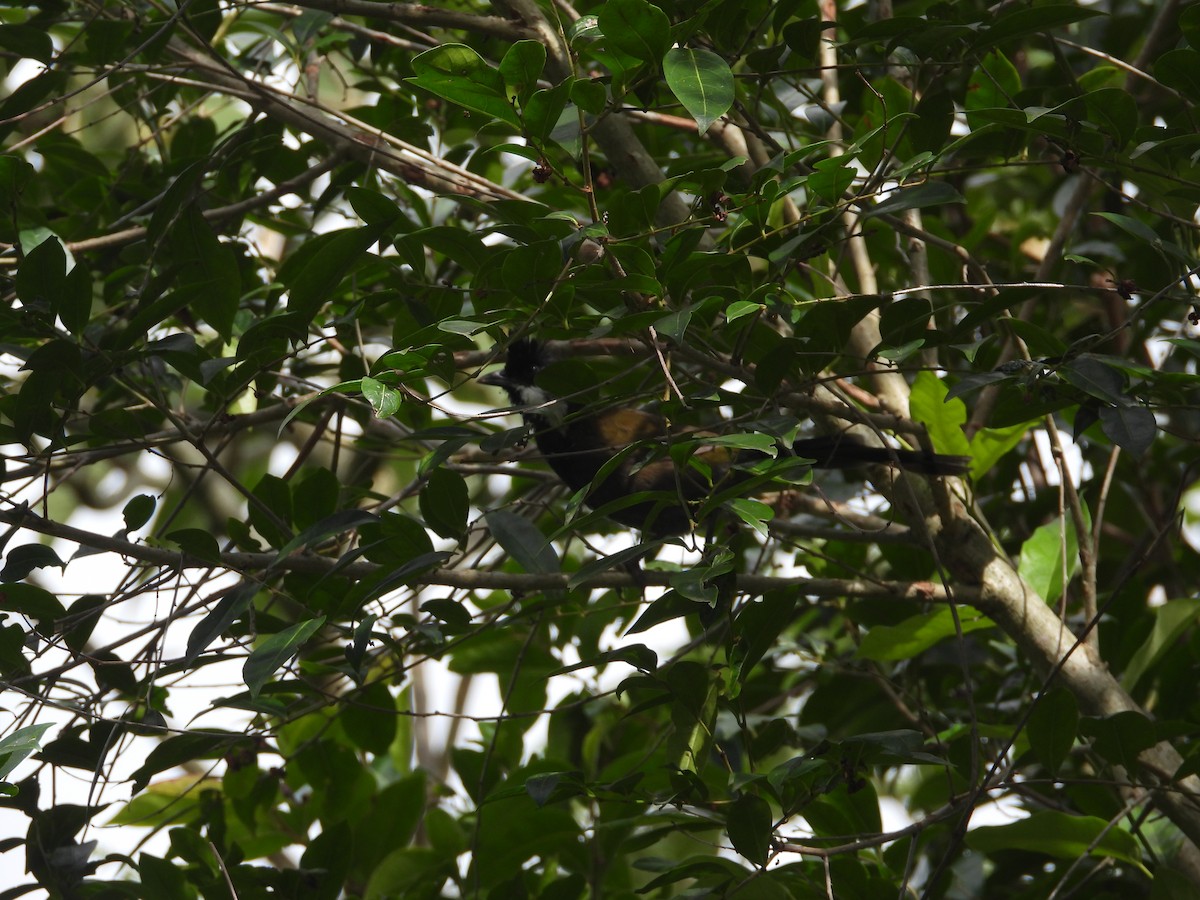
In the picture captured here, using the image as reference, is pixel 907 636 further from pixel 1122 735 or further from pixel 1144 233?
pixel 1144 233

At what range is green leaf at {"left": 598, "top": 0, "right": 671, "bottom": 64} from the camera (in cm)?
134

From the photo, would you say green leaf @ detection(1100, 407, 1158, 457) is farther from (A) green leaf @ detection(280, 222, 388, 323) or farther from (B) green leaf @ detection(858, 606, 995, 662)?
(A) green leaf @ detection(280, 222, 388, 323)

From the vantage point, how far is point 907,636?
77.7 inches

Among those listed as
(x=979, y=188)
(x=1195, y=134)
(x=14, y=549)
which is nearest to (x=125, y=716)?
(x=14, y=549)

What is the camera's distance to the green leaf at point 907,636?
6.42 ft

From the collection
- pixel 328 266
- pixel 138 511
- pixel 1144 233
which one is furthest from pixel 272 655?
pixel 1144 233

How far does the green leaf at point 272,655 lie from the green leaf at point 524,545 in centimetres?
34

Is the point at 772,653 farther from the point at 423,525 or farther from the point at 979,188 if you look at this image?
the point at 979,188

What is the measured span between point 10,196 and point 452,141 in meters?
1.28

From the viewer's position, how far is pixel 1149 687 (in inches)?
84.3

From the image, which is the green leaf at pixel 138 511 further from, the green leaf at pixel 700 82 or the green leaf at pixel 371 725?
the green leaf at pixel 700 82

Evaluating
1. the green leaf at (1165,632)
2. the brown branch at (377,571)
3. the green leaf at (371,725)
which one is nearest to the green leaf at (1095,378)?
the brown branch at (377,571)

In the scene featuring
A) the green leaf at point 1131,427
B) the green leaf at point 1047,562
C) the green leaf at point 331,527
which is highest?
the green leaf at point 331,527

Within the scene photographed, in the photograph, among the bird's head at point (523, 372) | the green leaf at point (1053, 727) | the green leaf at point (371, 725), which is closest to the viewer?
the green leaf at point (1053, 727)
